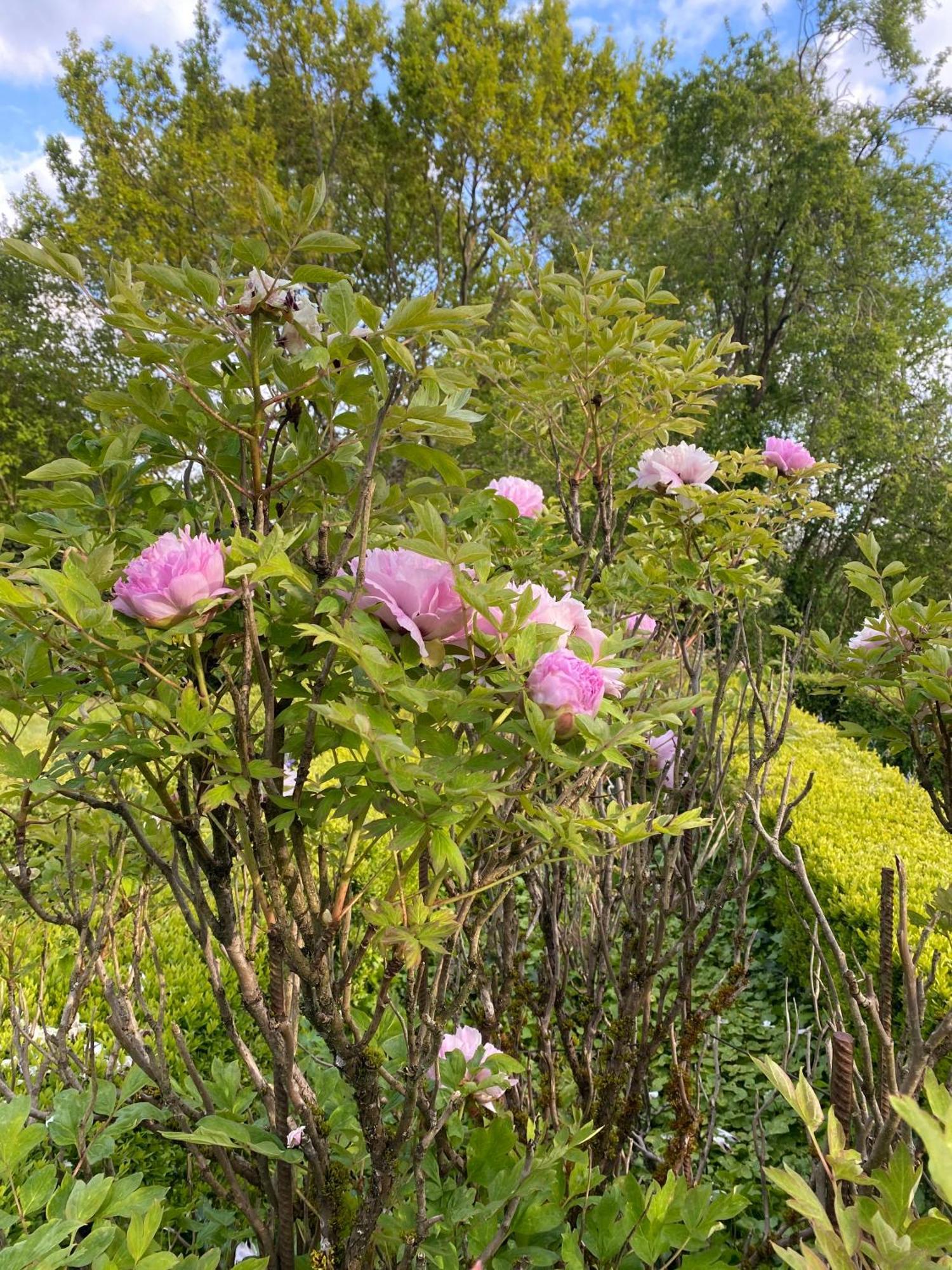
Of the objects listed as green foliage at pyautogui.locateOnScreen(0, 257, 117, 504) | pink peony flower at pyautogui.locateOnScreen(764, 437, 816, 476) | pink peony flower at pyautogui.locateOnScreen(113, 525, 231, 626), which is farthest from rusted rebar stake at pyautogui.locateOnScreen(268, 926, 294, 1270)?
green foliage at pyautogui.locateOnScreen(0, 257, 117, 504)

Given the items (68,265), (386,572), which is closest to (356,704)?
(386,572)

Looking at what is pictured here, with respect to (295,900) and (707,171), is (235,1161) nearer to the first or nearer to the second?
(295,900)

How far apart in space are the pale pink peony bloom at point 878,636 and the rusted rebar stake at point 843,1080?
74 centimetres

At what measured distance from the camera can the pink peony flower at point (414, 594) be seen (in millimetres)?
761

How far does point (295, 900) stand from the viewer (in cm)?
99

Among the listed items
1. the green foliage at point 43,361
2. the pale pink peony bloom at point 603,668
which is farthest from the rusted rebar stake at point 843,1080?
the green foliage at point 43,361

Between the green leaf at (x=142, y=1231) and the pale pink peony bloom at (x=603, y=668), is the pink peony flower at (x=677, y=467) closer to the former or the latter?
the pale pink peony bloom at (x=603, y=668)

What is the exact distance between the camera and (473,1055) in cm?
127

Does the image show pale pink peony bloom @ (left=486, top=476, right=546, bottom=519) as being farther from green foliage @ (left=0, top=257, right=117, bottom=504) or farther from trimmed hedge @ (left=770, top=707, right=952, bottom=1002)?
green foliage @ (left=0, top=257, right=117, bottom=504)

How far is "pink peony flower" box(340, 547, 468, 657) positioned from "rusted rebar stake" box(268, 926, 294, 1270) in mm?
471

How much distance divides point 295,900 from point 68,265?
2.67 feet

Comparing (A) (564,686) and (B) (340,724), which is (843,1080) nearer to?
(A) (564,686)

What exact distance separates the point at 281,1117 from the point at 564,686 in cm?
77

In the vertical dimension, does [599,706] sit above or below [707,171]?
below
